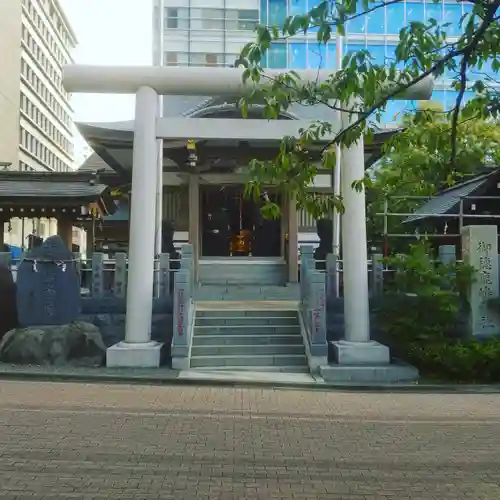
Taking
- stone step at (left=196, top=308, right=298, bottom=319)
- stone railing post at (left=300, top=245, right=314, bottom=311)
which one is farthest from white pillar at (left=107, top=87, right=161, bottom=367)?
stone railing post at (left=300, top=245, right=314, bottom=311)

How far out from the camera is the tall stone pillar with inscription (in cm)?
1227

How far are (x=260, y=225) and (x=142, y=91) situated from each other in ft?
27.3

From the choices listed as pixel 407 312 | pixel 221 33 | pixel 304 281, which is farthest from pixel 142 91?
pixel 221 33

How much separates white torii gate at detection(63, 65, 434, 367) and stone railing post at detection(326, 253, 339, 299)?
58.5 inches

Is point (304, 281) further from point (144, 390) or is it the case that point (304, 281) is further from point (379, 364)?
point (144, 390)

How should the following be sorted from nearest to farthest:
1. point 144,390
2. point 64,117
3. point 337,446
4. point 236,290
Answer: point 337,446 < point 144,390 < point 236,290 < point 64,117

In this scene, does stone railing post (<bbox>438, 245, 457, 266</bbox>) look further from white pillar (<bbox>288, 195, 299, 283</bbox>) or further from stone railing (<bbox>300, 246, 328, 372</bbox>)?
white pillar (<bbox>288, 195, 299, 283</bbox>)

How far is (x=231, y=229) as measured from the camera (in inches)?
783

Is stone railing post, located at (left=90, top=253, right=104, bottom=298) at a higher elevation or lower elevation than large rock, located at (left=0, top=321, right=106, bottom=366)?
higher

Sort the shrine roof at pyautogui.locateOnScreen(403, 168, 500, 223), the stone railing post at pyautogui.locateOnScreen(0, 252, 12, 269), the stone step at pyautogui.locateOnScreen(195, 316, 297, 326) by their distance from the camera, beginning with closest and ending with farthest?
the stone railing post at pyautogui.locateOnScreen(0, 252, 12, 269) < the stone step at pyautogui.locateOnScreen(195, 316, 297, 326) < the shrine roof at pyautogui.locateOnScreen(403, 168, 500, 223)

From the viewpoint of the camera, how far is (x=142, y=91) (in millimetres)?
12195

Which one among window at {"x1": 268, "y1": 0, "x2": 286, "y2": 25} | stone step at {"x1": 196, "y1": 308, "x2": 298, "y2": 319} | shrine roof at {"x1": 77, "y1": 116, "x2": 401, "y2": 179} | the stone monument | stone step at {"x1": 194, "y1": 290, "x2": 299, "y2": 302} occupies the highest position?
window at {"x1": 268, "y1": 0, "x2": 286, "y2": 25}

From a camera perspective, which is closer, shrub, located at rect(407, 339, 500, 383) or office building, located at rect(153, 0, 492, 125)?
shrub, located at rect(407, 339, 500, 383)

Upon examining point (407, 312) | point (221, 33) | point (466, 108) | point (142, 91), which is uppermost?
point (221, 33)
